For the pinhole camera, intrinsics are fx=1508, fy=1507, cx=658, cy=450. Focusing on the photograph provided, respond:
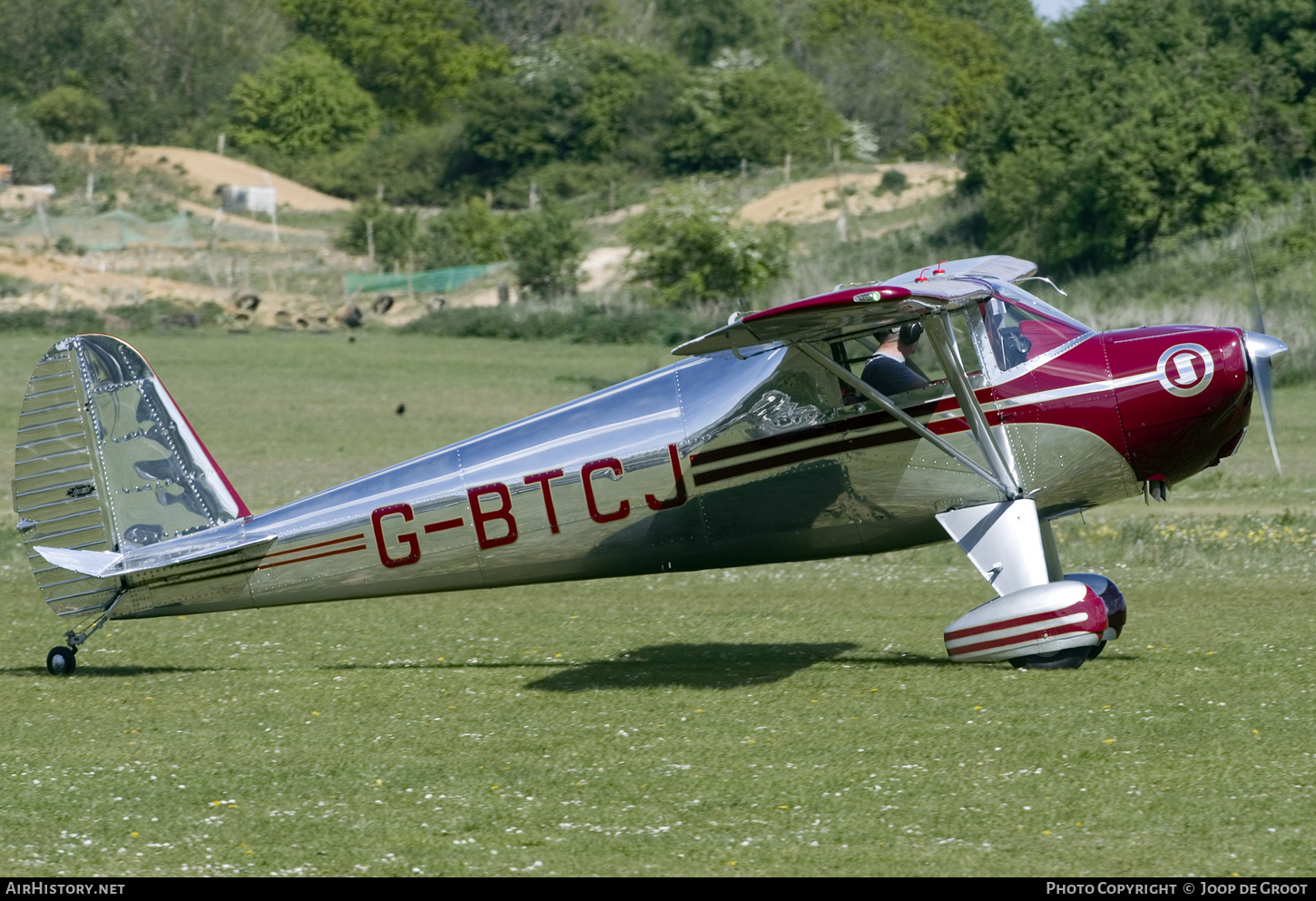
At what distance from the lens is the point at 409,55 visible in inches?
4402

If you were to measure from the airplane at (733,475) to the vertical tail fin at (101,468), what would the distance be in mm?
15

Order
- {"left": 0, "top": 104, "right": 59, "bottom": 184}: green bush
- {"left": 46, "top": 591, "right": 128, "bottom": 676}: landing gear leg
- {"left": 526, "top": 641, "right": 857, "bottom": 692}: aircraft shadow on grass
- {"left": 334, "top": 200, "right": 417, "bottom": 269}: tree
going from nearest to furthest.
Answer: {"left": 526, "top": 641, "right": 857, "bottom": 692}: aircraft shadow on grass, {"left": 46, "top": 591, "right": 128, "bottom": 676}: landing gear leg, {"left": 334, "top": 200, "right": 417, "bottom": 269}: tree, {"left": 0, "top": 104, "right": 59, "bottom": 184}: green bush

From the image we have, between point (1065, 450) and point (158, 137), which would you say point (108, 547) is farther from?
point (158, 137)

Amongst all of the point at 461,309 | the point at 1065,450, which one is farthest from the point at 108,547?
the point at 461,309

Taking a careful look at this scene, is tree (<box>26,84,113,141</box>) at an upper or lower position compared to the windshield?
upper

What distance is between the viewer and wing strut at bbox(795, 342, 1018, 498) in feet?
33.4

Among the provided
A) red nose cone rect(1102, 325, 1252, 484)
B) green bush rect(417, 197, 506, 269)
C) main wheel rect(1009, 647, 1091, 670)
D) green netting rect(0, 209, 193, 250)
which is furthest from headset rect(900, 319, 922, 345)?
green netting rect(0, 209, 193, 250)

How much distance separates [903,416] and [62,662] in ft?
21.1

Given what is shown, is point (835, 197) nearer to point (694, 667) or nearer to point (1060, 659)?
point (694, 667)

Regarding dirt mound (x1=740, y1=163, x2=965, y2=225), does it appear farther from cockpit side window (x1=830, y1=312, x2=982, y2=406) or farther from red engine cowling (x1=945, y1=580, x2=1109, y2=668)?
red engine cowling (x1=945, y1=580, x2=1109, y2=668)

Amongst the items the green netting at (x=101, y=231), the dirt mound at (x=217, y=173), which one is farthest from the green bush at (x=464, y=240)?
the dirt mound at (x=217, y=173)

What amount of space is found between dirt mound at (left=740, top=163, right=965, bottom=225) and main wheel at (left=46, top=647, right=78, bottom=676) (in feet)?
198

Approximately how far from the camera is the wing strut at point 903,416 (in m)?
10.2

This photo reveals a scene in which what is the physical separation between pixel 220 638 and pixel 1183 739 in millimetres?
8122
